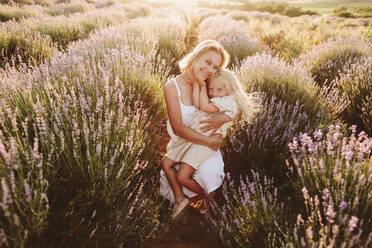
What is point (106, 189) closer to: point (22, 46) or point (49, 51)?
point (49, 51)

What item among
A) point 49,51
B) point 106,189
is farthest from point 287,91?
point 49,51

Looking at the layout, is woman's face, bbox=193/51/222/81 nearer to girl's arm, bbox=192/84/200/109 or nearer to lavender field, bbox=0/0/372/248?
girl's arm, bbox=192/84/200/109

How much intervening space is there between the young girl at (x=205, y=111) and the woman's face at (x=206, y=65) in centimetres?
9

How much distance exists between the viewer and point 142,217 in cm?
194

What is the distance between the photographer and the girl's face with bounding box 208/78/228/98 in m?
2.59

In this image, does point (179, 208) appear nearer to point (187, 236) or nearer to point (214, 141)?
point (187, 236)

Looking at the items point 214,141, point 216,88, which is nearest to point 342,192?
point 214,141

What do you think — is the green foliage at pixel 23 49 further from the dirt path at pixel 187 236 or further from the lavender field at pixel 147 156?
the dirt path at pixel 187 236

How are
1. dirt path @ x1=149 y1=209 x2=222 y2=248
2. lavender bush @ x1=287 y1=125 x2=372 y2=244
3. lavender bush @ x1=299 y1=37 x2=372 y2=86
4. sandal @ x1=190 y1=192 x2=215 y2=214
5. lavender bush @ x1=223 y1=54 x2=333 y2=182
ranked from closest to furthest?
lavender bush @ x1=287 y1=125 x2=372 y2=244 < dirt path @ x1=149 y1=209 x2=222 y2=248 < sandal @ x1=190 y1=192 x2=215 y2=214 < lavender bush @ x1=223 y1=54 x2=333 y2=182 < lavender bush @ x1=299 y1=37 x2=372 y2=86

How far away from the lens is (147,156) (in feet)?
8.26

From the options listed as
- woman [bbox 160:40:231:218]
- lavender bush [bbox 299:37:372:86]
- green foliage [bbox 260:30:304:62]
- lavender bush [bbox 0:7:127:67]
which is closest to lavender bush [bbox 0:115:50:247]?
woman [bbox 160:40:231:218]

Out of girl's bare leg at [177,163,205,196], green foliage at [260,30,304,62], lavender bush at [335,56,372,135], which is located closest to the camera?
girl's bare leg at [177,163,205,196]

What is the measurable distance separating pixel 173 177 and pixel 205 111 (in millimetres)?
788

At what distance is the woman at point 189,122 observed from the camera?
236 centimetres
